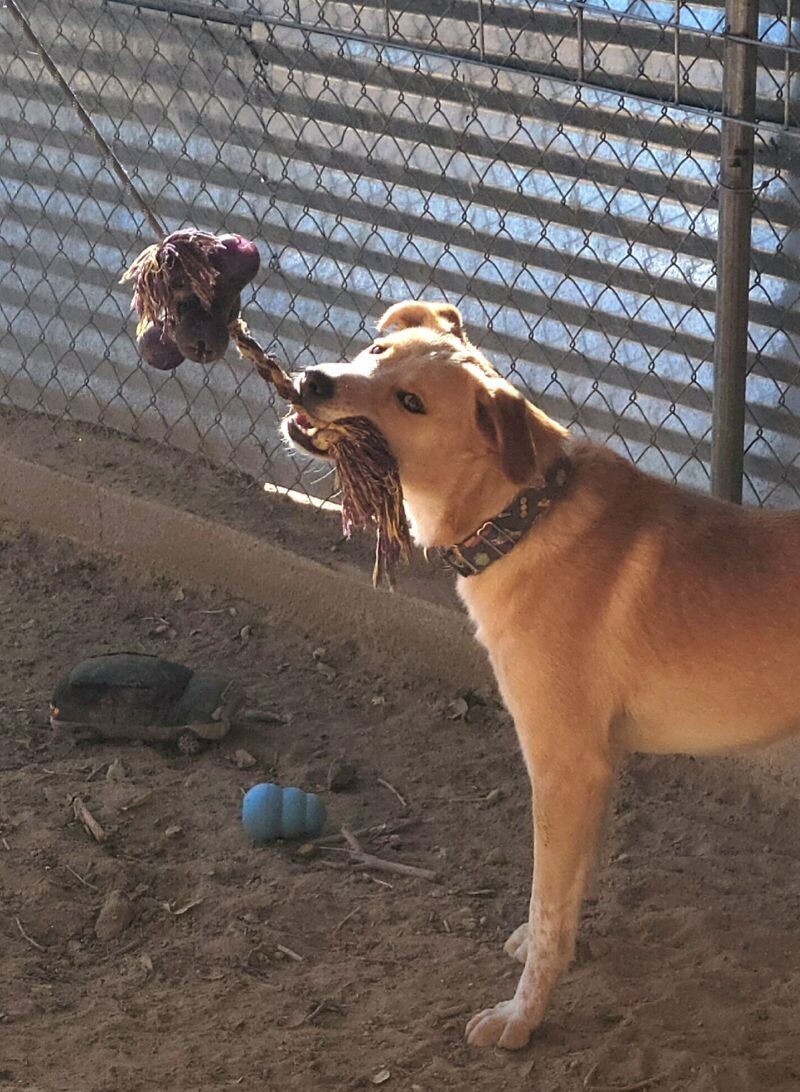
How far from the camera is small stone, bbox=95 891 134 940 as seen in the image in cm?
341

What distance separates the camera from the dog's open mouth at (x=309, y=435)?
9.71ft

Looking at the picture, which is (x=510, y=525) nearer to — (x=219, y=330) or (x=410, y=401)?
(x=410, y=401)

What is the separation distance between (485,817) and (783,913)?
33.6 inches

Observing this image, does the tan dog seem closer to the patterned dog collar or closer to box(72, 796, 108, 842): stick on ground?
the patterned dog collar

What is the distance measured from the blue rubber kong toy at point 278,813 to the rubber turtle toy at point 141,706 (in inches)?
17.2

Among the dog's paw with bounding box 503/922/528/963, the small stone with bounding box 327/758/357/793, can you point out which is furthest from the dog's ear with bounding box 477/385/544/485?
the small stone with bounding box 327/758/357/793

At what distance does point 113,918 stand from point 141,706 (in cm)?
84

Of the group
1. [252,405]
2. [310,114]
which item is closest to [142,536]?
[252,405]

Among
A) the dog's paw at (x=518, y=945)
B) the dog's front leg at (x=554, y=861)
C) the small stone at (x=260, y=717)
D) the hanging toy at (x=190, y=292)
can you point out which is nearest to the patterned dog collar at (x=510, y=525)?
the dog's front leg at (x=554, y=861)

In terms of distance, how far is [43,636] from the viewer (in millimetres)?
4836

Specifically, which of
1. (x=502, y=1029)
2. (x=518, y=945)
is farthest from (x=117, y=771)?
(x=502, y=1029)

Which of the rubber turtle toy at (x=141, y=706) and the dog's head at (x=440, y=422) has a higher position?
the dog's head at (x=440, y=422)

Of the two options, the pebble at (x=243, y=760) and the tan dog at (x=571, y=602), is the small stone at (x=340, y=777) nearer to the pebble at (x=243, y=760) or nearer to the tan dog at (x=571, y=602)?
the pebble at (x=243, y=760)

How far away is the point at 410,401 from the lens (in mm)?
3008
